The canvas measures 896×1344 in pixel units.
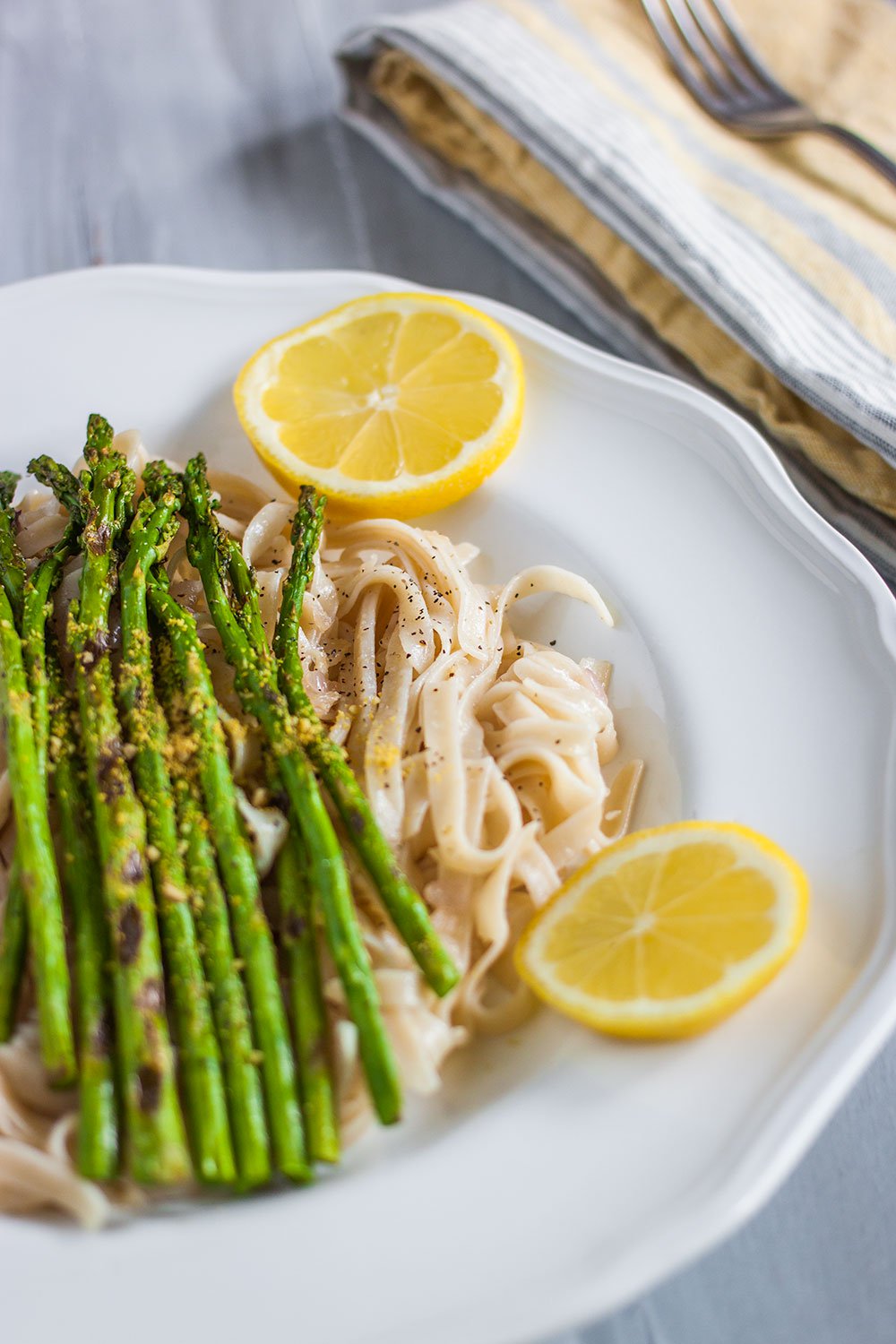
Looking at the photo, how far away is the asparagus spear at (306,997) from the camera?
2.78m

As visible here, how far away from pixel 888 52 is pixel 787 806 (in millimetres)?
4716

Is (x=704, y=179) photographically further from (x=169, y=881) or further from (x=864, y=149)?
(x=169, y=881)

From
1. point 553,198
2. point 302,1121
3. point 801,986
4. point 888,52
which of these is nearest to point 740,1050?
point 801,986

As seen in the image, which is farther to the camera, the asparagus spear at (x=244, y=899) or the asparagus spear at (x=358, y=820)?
the asparagus spear at (x=358, y=820)

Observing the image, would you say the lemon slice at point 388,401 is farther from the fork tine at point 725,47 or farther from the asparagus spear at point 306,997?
the fork tine at point 725,47

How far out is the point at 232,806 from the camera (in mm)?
3154

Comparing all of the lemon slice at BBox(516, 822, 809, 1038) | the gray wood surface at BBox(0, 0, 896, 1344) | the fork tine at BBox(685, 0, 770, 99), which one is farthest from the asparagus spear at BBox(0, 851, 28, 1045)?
the fork tine at BBox(685, 0, 770, 99)

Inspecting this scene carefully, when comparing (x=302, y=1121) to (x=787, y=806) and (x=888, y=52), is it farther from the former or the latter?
(x=888, y=52)

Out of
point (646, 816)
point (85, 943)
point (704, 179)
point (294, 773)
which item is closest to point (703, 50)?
point (704, 179)

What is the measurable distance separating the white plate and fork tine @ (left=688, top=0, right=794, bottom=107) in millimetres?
2346

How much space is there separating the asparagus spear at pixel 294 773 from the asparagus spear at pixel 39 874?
611 millimetres

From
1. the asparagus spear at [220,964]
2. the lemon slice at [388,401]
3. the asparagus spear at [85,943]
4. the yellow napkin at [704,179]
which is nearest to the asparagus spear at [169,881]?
the asparagus spear at [220,964]

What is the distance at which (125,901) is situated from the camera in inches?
115

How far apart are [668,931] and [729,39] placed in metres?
5.17
